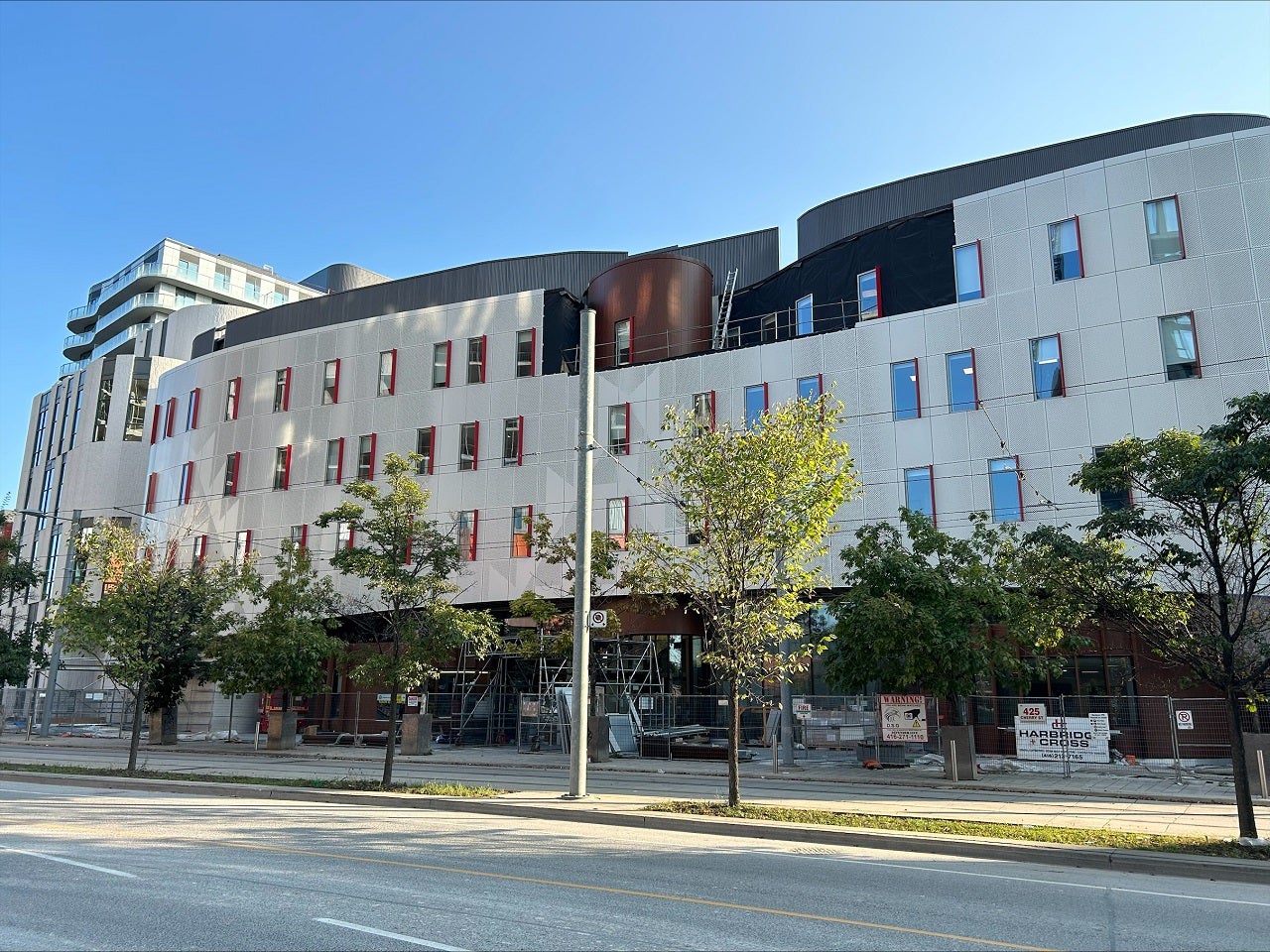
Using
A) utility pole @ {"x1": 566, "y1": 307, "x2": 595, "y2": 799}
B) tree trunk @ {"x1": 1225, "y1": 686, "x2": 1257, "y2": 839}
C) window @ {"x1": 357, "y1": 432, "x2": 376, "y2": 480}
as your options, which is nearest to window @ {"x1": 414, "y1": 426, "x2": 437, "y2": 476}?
window @ {"x1": 357, "y1": 432, "x2": 376, "y2": 480}

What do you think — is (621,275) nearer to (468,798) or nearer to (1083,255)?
(1083,255)

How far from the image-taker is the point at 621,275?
40344mm

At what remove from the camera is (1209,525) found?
43.9 ft

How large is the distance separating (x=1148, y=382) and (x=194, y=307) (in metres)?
60.0

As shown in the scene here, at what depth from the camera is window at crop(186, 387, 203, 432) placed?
160 ft

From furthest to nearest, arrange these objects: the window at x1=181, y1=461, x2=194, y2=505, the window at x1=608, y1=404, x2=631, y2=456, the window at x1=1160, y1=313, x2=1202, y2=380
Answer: the window at x1=181, y1=461, x2=194, y2=505, the window at x1=608, y1=404, x2=631, y2=456, the window at x1=1160, y1=313, x2=1202, y2=380

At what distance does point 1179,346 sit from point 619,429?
1965 centimetres

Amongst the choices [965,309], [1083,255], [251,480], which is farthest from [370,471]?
[1083,255]

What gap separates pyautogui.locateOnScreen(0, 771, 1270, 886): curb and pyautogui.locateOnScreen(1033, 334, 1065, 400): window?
21.5m

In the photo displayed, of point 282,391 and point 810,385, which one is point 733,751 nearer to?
point 810,385

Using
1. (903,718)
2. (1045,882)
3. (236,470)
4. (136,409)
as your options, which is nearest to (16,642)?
(236,470)

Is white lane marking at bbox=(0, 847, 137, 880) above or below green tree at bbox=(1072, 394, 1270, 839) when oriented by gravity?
below

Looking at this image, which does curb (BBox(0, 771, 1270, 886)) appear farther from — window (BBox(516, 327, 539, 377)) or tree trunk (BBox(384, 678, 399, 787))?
window (BBox(516, 327, 539, 377))

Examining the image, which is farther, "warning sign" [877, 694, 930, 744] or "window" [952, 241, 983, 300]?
"window" [952, 241, 983, 300]
